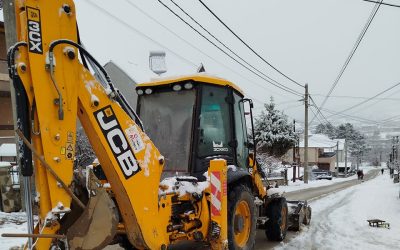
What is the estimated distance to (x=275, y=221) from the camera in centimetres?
697

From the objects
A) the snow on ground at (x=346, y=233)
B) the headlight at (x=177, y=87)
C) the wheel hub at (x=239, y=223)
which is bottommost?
the snow on ground at (x=346, y=233)

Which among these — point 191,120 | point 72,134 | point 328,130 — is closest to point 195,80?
point 191,120

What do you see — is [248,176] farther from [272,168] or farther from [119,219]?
[272,168]

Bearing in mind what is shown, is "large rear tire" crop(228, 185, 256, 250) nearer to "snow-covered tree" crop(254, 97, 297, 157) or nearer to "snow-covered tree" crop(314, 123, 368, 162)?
"snow-covered tree" crop(254, 97, 297, 157)

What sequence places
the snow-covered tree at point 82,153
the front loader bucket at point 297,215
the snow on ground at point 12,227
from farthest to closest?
the front loader bucket at point 297,215 < the snow on ground at point 12,227 < the snow-covered tree at point 82,153

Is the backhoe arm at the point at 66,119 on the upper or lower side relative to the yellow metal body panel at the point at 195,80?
lower

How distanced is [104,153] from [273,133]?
1112 inches

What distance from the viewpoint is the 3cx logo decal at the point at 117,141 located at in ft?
11.4

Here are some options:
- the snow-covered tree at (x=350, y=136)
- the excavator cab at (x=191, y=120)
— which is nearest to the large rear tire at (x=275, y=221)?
the excavator cab at (x=191, y=120)

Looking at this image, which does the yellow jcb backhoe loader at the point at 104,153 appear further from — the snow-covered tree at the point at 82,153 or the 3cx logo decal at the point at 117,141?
the snow-covered tree at the point at 82,153

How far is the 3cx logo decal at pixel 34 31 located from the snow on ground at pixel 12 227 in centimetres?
415

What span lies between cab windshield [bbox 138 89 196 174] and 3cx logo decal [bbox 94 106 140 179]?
4.48 ft

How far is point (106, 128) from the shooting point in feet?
11.4

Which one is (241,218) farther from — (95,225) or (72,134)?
(72,134)
